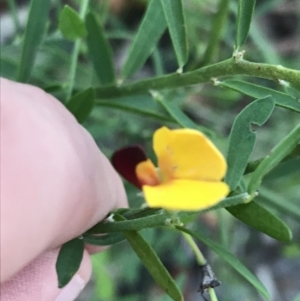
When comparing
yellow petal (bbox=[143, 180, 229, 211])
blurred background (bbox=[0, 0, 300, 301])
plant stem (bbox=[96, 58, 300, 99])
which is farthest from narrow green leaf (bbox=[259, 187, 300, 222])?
yellow petal (bbox=[143, 180, 229, 211])

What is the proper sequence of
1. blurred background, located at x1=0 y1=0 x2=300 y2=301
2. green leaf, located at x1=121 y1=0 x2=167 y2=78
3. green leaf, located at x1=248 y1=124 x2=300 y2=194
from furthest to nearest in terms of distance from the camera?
blurred background, located at x1=0 y1=0 x2=300 y2=301 → green leaf, located at x1=121 y1=0 x2=167 y2=78 → green leaf, located at x1=248 y1=124 x2=300 y2=194

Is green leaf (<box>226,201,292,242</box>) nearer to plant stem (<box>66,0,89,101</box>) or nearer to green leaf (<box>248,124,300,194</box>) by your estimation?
green leaf (<box>248,124,300,194</box>)

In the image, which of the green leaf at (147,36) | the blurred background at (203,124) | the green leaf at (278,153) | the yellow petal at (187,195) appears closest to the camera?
the yellow petal at (187,195)

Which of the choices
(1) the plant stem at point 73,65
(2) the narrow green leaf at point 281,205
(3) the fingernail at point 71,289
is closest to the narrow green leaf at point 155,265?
(3) the fingernail at point 71,289

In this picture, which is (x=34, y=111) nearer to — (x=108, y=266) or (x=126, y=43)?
(x=108, y=266)

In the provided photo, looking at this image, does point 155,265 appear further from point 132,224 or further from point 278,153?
point 278,153

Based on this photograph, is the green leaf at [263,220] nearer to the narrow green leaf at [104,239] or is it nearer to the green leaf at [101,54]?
the narrow green leaf at [104,239]
